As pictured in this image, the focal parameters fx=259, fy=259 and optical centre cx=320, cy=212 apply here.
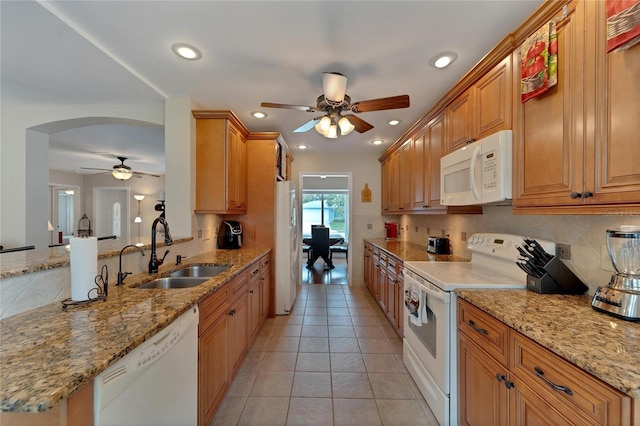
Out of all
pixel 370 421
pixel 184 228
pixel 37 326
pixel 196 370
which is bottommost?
pixel 370 421

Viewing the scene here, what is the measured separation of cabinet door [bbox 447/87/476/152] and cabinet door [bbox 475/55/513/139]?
69 millimetres

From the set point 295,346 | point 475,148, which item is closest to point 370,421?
point 295,346

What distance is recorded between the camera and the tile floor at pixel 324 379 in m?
1.72

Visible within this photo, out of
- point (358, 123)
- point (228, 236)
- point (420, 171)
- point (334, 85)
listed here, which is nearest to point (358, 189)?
point (420, 171)

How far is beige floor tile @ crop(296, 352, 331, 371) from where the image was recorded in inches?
87.8

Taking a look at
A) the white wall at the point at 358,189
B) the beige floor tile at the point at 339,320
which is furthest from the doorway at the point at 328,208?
the beige floor tile at the point at 339,320

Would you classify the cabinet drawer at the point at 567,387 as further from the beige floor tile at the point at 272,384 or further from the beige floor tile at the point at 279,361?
the beige floor tile at the point at 279,361

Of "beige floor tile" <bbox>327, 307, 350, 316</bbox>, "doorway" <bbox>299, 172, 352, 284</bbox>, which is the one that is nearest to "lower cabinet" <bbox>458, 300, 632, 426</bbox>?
"beige floor tile" <bbox>327, 307, 350, 316</bbox>

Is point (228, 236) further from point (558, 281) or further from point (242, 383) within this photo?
point (558, 281)

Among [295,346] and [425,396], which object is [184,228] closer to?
[295,346]

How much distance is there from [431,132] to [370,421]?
2533 mm

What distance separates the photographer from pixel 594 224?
4.52 ft

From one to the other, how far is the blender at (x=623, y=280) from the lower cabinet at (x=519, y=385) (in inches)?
15.5

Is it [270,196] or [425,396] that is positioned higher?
[270,196]
